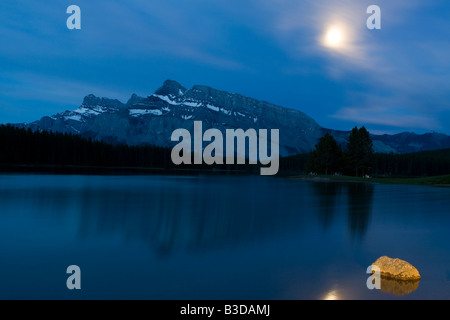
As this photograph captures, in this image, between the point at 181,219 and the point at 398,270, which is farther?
the point at 181,219

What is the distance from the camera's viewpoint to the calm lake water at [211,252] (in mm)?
13258

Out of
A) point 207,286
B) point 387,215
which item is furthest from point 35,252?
point 387,215

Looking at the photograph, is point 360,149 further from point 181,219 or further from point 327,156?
point 181,219

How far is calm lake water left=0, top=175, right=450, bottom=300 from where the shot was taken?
13.3 metres

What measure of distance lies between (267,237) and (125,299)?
12.9 m

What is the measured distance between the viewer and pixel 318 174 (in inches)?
5364

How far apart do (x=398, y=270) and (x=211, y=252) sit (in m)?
8.94

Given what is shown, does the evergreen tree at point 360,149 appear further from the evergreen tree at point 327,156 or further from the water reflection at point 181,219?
the water reflection at point 181,219

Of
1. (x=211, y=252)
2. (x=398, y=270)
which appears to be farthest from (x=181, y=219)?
(x=398, y=270)

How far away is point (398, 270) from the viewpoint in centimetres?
1473

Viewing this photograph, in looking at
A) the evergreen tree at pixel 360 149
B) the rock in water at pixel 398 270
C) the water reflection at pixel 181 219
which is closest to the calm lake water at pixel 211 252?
the water reflection at pixel 181 219

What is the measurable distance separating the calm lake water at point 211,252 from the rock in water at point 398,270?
0.49 metres

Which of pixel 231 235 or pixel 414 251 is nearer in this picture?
pixel 414 251
